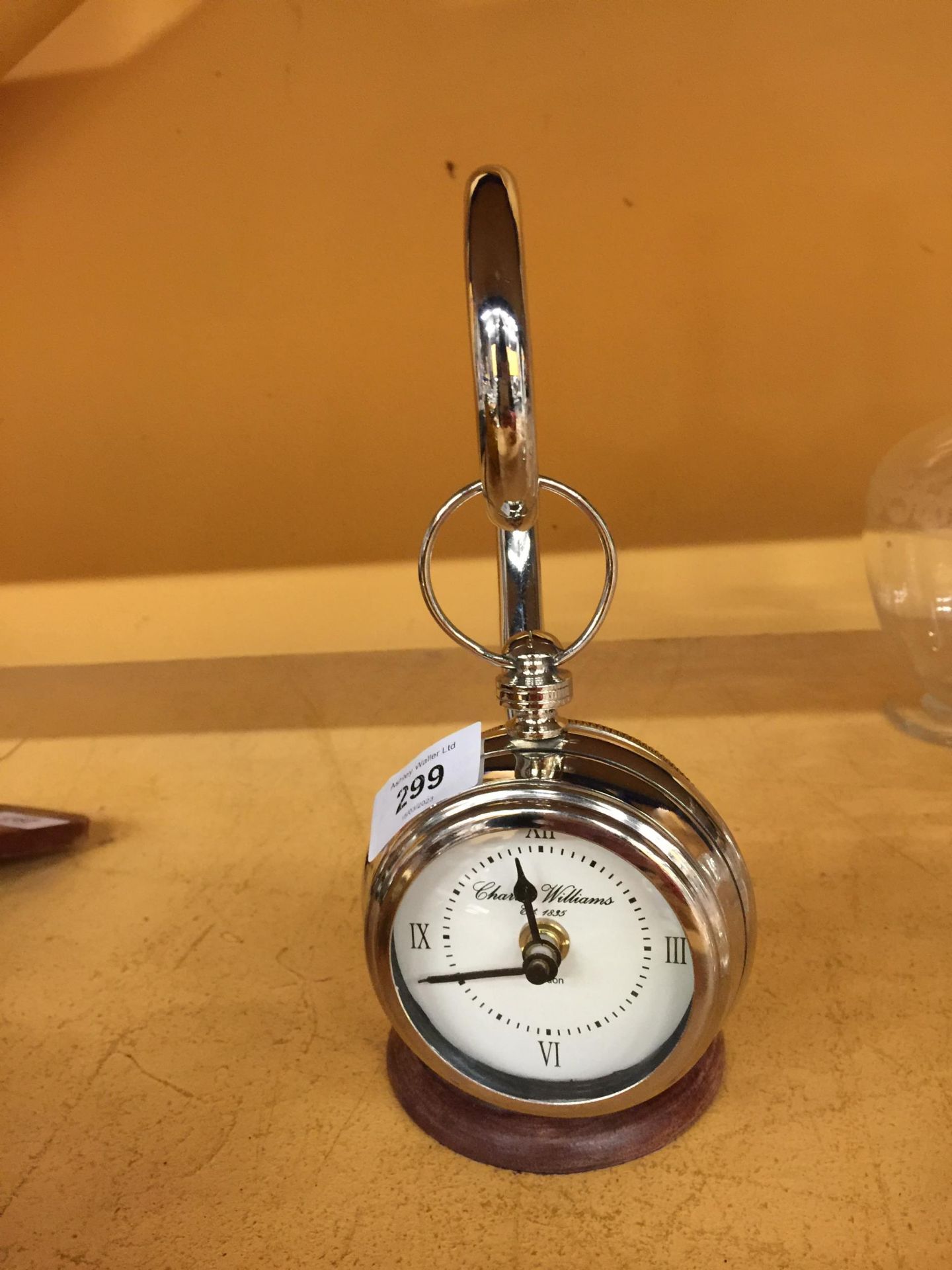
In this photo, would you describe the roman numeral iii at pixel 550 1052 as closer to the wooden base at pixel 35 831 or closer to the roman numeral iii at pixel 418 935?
the roman numeral iii at pixel 418 935

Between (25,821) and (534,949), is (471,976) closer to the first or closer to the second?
(534,949)

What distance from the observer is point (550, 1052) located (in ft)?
1.98

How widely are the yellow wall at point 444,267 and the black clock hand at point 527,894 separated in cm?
92

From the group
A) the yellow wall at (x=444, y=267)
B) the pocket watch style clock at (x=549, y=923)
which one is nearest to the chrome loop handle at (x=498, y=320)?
the pocket watch style clock at (x=549, y=923)

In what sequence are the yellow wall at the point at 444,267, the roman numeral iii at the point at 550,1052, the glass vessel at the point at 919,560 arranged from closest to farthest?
the roman numeral iii at the point at 550,1052 → the glass vessel at the point at 919,560 → the yellow wall at the point at 444,267

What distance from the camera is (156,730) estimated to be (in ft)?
4.09

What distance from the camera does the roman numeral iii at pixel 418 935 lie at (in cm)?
60

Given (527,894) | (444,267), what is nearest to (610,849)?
(527,894)

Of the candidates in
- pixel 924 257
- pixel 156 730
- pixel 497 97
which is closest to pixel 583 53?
pixel 497 97

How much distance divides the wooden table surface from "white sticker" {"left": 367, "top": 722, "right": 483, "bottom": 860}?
7.2 inches

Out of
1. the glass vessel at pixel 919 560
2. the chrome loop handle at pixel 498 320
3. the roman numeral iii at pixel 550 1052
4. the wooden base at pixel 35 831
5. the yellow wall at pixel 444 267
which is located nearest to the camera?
the chrome loop handle at pixel 498 320

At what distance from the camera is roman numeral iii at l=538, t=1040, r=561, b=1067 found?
601 millimetres

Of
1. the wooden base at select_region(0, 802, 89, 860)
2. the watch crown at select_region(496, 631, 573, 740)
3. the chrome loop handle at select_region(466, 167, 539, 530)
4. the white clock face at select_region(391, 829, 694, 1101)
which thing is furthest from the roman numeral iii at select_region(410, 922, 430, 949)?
the wooden base at select_region(0, 802, 89, 860)

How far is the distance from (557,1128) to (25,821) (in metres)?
0.58
